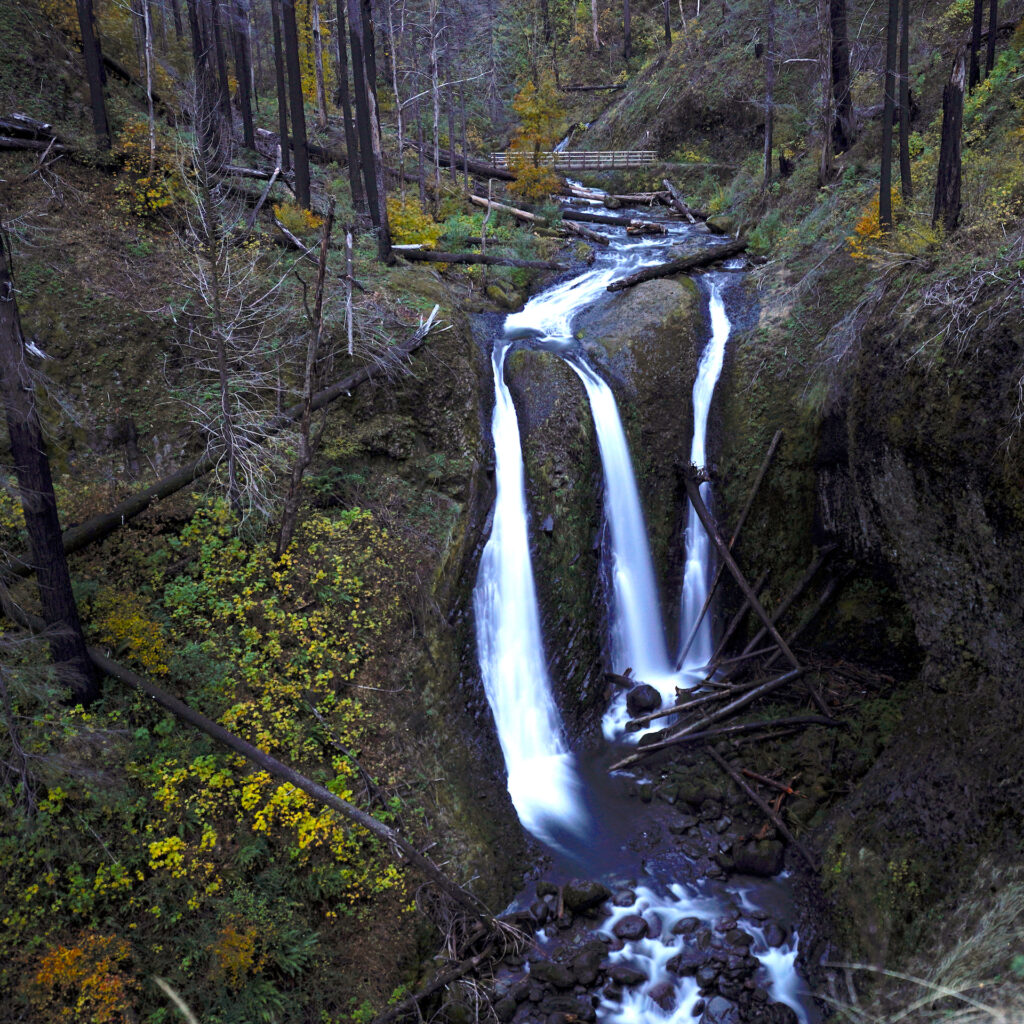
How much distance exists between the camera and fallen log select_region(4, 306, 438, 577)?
9211 millimetres

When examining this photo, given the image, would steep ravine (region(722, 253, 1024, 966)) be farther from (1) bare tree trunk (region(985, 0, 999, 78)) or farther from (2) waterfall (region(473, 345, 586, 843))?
(1) bare tree trunk (region(985, 0, 999, 78))

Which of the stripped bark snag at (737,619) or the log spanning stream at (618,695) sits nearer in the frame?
the log spanning stream at (618,695)

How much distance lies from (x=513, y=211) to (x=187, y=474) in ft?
54.5

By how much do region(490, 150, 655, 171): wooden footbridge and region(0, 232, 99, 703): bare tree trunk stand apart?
24.3 metres

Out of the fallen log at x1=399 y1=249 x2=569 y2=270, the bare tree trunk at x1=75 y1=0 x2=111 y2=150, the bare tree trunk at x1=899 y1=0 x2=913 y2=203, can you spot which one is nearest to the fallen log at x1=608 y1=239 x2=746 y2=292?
the fallen log at x1=399 y1=249 x2=569 y2=270

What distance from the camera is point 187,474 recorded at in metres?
10.5

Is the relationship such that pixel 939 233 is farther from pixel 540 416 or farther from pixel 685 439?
pixel 540 416

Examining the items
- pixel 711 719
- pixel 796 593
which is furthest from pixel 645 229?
pixel 711 719

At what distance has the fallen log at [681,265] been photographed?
1680cm

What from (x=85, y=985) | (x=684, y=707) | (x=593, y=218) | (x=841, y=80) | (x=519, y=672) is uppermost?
(x=841, y=80)

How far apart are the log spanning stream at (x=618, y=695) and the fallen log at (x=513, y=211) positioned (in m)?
7.89

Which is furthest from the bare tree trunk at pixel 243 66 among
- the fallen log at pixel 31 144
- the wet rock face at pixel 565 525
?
the wet rock face at pixel 565 525

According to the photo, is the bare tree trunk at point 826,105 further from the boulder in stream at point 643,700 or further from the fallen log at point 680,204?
the boulder in stream at point 643,700

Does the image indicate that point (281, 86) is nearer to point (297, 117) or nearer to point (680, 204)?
point (297, 117)
